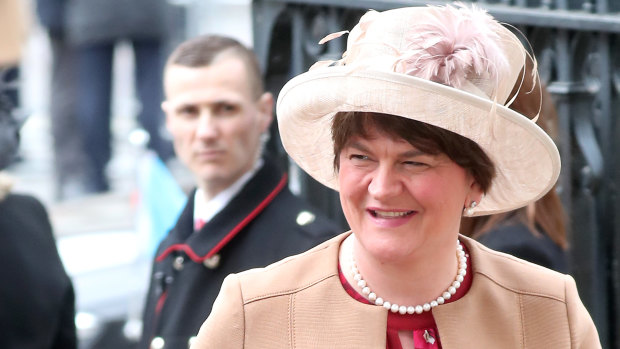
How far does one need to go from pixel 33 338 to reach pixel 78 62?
15.6 ft

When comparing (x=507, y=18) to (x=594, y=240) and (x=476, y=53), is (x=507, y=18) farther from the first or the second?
(x=476, y=53)

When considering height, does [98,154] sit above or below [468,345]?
below

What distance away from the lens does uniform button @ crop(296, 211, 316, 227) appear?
355 cm

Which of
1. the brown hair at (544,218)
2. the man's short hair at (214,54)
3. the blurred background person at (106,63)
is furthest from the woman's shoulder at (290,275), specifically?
the blurred background person at (106,63)

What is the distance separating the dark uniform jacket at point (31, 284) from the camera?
3488 mm

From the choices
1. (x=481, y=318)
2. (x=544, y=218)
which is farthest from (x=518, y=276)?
(x=544, y=218)

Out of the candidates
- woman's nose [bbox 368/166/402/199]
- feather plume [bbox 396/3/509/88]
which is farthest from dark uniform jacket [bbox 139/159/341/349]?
feather plume [bbox 396/3/509/88]

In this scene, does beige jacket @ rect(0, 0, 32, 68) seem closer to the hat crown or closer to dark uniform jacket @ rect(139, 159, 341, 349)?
dark uniform jacket @ rect(139, 159, 341, 349)

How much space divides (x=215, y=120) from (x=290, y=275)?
1.46 m

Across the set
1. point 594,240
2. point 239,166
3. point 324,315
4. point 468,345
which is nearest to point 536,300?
point 468,345

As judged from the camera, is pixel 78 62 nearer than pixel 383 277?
No

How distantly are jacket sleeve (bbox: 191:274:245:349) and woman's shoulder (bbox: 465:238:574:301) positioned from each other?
0.51m

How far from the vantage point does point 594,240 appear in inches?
134

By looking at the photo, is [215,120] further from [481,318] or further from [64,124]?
[64,124]
